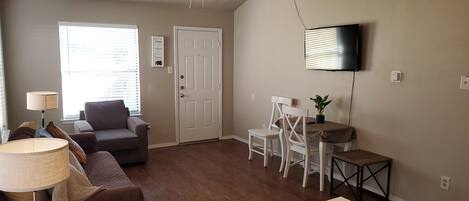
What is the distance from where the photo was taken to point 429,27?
3213 mm

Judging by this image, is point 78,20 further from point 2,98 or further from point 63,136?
point 63,136

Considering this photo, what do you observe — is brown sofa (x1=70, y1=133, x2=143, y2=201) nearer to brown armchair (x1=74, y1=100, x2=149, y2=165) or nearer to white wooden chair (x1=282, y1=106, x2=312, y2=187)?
brown armchair (x1=74, y1=100, x2=149, y2=165)

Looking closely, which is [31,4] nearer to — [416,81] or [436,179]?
[416,81]

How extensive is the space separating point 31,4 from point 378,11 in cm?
439

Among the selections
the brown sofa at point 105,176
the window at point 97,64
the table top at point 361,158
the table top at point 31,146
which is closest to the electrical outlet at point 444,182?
the table top at point 361,158

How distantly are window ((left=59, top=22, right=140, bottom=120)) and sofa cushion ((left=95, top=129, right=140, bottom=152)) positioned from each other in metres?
0.74

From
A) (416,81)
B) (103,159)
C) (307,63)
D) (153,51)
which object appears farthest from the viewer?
(153,51)

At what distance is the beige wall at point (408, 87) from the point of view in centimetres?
306

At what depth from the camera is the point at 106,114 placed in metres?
5.00

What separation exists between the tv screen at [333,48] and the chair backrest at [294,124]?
2.34 feet

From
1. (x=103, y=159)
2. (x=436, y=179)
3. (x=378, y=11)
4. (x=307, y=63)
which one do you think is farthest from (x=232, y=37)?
(x=436, y=179)

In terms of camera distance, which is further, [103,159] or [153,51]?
[153,51]

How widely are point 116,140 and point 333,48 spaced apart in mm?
2964

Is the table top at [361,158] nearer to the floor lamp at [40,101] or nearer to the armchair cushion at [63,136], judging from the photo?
the armchair cushion at [63,136]
